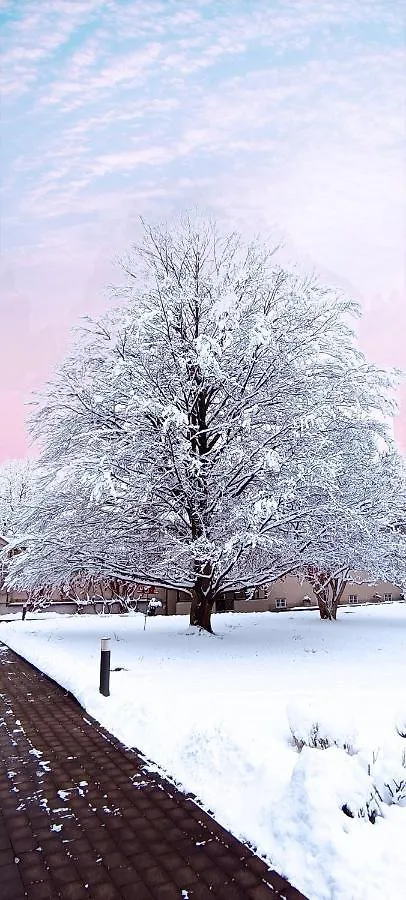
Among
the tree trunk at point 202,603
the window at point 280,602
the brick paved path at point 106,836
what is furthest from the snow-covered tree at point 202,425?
the window at point 280,602

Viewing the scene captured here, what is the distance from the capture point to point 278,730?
20.3 feet

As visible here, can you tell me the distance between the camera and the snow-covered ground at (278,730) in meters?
3.68

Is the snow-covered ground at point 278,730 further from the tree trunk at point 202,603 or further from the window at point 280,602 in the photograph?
the window at point 280,602

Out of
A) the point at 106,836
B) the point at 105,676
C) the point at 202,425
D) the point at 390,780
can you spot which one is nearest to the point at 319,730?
the point at 390,780

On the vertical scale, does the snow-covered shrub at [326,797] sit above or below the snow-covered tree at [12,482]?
below

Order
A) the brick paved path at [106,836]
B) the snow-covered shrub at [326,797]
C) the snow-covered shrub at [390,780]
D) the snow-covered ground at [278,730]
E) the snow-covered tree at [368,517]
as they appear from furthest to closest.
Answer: the snow-covered tree at [368,517] < the snow-covered shrub at [390,780] < the snow-covered shrub at [326,797] < the snow-covered ground at [278,730] < the brick paved path at [106,836]

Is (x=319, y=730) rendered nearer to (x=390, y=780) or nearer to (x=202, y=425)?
(x=390, y=780)

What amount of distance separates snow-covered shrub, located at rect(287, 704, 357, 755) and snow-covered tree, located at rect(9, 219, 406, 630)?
6134 millimetres

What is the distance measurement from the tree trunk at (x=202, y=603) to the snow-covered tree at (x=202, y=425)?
0.04 meters

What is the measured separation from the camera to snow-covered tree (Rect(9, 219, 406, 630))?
12.9 meters

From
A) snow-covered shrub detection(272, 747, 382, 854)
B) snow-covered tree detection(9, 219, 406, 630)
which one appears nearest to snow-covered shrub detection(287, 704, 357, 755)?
snow-covered shrub detection(272, 747, 382, 854)

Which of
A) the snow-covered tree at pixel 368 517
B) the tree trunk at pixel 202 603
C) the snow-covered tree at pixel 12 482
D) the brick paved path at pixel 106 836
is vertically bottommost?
the brick paved path at pixel 106 836

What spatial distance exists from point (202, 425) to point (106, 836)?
11.4 meters

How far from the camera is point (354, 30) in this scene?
12.1m
